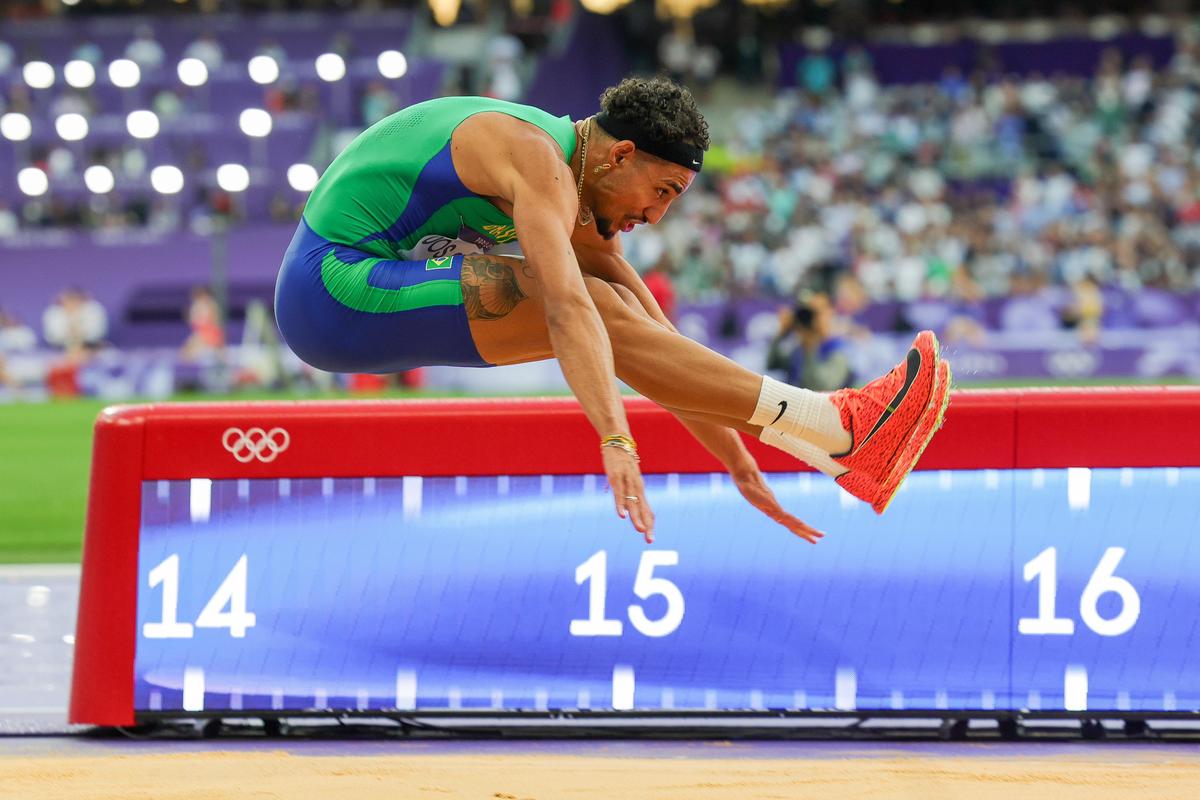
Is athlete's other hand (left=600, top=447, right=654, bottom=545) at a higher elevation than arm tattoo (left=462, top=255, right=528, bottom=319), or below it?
below

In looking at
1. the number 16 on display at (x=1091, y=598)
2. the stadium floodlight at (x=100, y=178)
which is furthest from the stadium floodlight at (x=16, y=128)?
the number 16 on display at (x=1091, y=598)

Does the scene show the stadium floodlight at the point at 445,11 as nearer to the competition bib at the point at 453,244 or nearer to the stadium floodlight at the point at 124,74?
the stadium floodlight at the point at 124,74

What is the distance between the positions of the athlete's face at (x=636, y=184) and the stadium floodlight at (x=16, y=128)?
949 inches

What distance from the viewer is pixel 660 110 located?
4.01 m

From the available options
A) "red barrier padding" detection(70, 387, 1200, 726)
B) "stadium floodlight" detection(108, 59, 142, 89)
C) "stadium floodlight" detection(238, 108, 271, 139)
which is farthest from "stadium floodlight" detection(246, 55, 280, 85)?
"red barrier padding" detection(70, 387, 1200, 726)

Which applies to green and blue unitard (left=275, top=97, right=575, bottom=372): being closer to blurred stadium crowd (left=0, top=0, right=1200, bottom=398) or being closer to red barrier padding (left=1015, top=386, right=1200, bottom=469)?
red barrier padding (left=1015, top=386, right=1200, bottom=469)

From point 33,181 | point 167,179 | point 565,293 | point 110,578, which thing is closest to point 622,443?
point 565,293

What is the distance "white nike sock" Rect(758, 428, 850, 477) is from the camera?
13.6 feet

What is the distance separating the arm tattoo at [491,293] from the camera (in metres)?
4.11


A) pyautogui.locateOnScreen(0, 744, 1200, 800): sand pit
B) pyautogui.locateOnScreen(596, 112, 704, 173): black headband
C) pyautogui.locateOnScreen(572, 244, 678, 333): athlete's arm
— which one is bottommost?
pyautogui.locateOnScreen(0, 744, 1200, 800): sand pit

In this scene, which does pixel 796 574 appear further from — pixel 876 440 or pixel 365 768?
pixel 365 768

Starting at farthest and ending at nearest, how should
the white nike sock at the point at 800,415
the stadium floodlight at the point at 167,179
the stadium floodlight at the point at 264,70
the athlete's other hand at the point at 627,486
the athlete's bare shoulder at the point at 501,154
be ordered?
1. the stadium floodlight at the point at 264,70
2. the stadium floodlight at the point at 167,179
3. the white nike sock at the point at 800,415
4. the athlete's bare shoulder at the point at 501,154
5. the athlete's other hand at the point at 627,486

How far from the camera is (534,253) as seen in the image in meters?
3.72

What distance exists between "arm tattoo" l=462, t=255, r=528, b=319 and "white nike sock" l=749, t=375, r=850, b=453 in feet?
2.24
